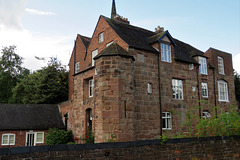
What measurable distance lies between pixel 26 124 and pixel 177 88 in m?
13.9

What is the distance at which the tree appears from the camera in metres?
39.0

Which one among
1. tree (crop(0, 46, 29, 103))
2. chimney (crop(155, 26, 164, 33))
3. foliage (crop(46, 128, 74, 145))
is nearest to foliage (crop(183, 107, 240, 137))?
foliage (crop(46, 128, 74, 145))

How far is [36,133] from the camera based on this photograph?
22.1m

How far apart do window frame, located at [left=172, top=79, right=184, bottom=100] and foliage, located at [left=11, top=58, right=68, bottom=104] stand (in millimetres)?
16410

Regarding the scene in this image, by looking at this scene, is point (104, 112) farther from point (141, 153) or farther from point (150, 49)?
point (150, 49)

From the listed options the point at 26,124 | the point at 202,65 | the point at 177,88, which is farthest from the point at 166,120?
the point at 26,124

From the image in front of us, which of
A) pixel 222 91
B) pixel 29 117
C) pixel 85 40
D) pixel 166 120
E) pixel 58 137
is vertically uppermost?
pixel 85 40

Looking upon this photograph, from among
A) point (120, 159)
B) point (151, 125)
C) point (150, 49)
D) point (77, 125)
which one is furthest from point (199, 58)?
point (120, 159)

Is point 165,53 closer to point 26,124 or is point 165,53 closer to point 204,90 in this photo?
point 204,90

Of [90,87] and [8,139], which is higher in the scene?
[90,87]

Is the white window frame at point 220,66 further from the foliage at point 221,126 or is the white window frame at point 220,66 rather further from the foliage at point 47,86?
the foliage at point 47,86

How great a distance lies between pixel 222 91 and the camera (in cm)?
2414

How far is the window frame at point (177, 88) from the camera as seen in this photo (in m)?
19.8

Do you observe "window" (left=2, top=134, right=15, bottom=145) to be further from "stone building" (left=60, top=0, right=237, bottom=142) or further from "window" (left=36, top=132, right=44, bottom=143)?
"stone building" (left=60, top=0, right=237, bottom=142)
